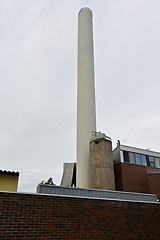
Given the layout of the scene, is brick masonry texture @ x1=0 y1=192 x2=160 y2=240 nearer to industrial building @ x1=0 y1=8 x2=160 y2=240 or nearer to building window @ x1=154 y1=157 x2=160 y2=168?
industrial building @ x1=0 y1=8 x2=160 y2=240

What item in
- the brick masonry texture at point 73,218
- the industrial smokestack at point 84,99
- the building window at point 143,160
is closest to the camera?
the brick masonry texture at point 73,218

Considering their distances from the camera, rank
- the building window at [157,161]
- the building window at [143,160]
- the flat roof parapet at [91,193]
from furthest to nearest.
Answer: the building window at [157,161] < the building window at [143,160] < the flat roof parapet at [91,193]

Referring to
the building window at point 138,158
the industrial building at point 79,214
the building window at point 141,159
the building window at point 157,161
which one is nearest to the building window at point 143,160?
the building window at point 141,159

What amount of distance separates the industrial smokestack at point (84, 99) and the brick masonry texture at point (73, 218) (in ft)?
35.4

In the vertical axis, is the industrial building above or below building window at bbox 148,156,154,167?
below

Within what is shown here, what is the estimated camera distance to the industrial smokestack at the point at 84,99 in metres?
22.3

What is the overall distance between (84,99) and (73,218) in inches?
672

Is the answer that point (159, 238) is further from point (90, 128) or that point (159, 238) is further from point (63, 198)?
point (90, 128)

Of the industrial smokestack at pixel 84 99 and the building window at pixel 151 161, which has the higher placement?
the industrial smokestack at pixel 84 99

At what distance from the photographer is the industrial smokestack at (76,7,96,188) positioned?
880 inches

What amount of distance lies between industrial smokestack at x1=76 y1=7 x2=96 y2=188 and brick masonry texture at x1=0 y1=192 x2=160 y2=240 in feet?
35.4

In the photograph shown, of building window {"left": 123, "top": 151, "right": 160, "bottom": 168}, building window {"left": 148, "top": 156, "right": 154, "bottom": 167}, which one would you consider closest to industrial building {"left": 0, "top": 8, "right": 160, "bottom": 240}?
building window {"left": 123, "top": 151, "right": 160, "bottom": 168}

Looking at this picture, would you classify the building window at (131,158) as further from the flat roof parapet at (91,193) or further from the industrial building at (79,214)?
the flat roof parapet at (91,193)

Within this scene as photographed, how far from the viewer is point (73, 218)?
366 inches
